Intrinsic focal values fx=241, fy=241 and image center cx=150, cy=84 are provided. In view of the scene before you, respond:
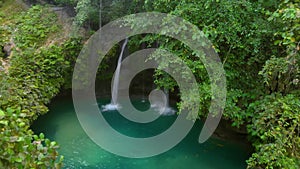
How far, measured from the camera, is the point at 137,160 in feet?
17.9

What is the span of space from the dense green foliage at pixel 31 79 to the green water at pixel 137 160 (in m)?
0.52

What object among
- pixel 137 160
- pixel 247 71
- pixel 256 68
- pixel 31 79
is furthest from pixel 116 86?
pixel 256 68

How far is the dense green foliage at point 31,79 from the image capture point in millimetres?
1865

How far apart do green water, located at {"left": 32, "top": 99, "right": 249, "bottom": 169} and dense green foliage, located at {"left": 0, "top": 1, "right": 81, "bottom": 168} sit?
20.5 inches

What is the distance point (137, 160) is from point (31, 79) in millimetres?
3361

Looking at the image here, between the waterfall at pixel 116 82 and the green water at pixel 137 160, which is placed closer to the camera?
the green water at pixel 137 160

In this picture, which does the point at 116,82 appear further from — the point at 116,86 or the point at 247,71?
the point at 247,71

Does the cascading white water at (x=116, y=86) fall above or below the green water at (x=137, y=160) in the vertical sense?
above

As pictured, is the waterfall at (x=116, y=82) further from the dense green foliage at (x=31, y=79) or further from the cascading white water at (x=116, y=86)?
the dense green foliage at (x=31, y=79)

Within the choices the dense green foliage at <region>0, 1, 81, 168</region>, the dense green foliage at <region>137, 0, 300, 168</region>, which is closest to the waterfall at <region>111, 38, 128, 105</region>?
the dense green foliage at <region>0, 1, 81, 168</region>

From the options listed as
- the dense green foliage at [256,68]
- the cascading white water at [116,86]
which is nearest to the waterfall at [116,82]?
the cascading white water at [116,86]

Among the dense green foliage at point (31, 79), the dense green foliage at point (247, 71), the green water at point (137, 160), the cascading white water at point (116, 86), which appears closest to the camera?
the dense green foliage at point (31, 79)

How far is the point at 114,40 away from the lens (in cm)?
860

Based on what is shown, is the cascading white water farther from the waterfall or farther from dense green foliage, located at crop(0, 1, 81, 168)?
dense green foliage, located at crop(0, 1, 81, 168)
